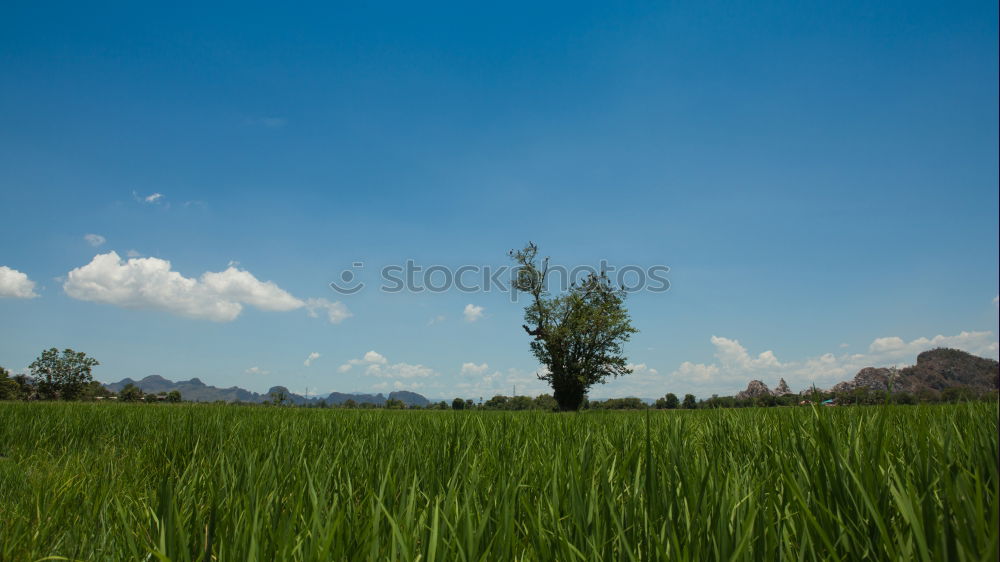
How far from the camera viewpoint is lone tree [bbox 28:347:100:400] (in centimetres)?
8675

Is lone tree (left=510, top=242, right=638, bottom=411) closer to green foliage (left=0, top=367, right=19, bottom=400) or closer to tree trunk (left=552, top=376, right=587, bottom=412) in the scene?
tree trunk (left=552, top=376, right=587, bottom=412)

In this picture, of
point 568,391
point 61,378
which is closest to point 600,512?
point 568,391

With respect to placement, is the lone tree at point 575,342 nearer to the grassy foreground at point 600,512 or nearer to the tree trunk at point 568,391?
the tree trunk at point 568,391

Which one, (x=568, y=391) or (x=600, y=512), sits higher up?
(x=600, y=512)

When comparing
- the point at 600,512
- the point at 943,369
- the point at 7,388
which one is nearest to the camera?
the point at 600,512

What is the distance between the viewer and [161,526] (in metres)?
1.44

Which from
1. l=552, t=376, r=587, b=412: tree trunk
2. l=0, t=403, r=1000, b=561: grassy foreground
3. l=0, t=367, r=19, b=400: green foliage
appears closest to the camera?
l=0, t=403, r=1000, b=561: grassy foreground

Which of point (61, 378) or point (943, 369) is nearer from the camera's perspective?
point (61, 378)

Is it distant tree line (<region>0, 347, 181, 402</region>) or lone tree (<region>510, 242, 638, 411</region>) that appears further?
distant tree line (<region>0, 347, 181, 402</region>)

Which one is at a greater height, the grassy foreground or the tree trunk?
the grassy foreground

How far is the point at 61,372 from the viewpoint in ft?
296

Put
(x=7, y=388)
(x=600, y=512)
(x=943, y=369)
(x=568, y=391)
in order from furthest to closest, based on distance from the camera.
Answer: (x=943, y=369) → (x=7, y=388) → (x=568, y=391) → (x=600, y=512)

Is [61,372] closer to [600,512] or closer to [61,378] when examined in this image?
[61,378]

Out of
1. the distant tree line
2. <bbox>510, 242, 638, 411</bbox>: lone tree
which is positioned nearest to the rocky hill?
<bbox>510, 242, 638, 411</bbox>: lone tree
